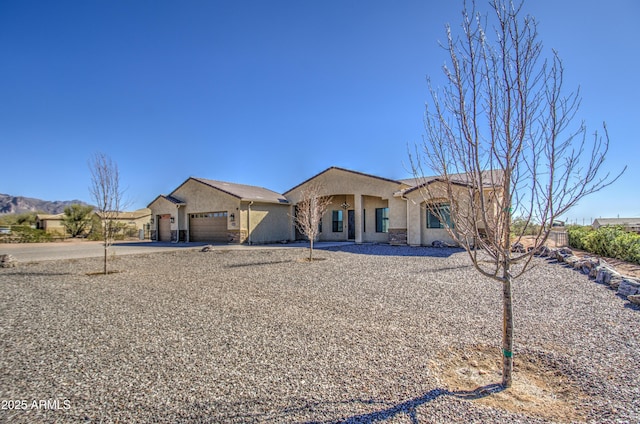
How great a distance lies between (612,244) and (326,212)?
14969 mm

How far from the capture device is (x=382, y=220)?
20391mm

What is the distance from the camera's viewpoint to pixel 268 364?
3.71 meters

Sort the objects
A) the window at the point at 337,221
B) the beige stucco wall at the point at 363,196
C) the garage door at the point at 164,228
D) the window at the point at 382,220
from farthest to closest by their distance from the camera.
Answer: the garage door at the point at 164,228
the window at the point at 337,221
the window at the point at 382,220
the beige stucco wall at the point at 363,196

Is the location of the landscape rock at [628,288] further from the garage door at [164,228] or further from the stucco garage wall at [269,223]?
the garage door at [164,228]

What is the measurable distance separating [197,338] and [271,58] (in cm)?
1036

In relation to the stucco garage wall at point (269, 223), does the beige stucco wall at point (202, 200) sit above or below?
above

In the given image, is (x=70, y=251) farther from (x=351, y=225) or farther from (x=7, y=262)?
(x=351, y=225)

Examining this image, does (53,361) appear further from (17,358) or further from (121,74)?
(121,74)

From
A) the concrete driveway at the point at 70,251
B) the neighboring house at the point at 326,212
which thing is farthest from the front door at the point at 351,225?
the concrete driveway at the point at 70,251

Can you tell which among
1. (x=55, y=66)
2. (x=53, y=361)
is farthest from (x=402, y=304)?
(x=55, y=66)

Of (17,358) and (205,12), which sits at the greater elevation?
(205,12)

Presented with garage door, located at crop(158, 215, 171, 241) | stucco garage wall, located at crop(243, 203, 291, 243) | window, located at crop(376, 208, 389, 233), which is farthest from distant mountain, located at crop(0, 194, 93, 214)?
window, located at crop(376, 208, 389, 233)

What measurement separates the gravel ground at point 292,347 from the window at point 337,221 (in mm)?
14285

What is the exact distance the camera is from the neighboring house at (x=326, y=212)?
18194 millimetres
